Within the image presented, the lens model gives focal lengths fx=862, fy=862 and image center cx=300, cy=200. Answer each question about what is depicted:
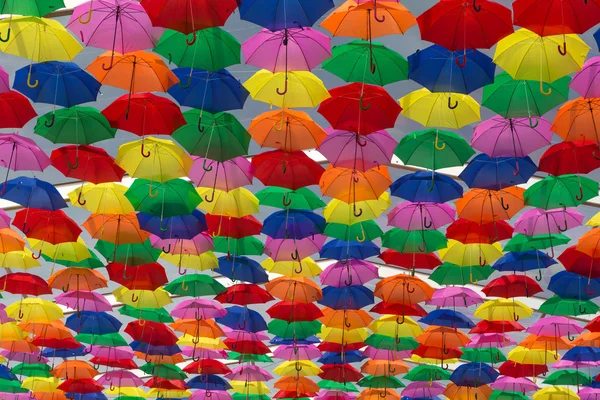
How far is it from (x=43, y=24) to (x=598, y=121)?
14.1 feet

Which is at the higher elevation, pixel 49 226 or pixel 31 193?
pixel 31 193

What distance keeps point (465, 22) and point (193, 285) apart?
508 centimetres

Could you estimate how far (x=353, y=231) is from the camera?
28.8 ft

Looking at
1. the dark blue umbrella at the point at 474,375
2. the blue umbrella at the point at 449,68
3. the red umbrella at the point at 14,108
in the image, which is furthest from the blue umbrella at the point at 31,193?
the dark blue umbrella at the point at 474,375

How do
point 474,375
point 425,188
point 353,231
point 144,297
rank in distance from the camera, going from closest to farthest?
point 425,188 < point 353,231 < point 144,297 < point 474,375

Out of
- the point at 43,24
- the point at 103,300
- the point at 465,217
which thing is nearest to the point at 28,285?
the point at 103,300

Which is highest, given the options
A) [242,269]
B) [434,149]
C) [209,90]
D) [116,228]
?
[209,90]

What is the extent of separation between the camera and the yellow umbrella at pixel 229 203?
827 centimetres

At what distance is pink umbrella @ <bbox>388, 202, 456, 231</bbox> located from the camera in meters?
8.39

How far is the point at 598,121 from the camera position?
22.2 ft

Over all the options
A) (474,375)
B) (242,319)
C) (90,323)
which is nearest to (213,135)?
(242,319)

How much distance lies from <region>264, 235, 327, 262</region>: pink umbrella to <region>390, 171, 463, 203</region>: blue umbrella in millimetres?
1245

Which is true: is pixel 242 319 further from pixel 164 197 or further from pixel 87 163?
pixel 87 163

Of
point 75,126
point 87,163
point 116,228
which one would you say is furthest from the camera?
point 116,228
